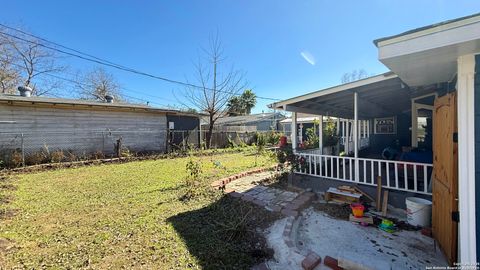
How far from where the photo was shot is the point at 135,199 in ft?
16.2

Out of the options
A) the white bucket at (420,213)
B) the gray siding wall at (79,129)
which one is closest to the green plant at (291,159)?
the white bucket at (420,213)

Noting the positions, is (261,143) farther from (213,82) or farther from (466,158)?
(466,158)

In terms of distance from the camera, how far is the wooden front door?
8.02ft

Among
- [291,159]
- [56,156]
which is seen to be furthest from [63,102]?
[291,159]

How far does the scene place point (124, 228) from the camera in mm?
3480

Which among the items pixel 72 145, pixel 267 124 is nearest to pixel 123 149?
pixel 72 145

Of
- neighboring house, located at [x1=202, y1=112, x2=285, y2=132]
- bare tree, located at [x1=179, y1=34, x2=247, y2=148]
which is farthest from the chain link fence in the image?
neighboring house, located at [x1=202, y1=112, x2=285, y2=132]

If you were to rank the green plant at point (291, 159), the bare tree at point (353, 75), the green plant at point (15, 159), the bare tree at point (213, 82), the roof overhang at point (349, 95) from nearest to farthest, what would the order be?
1. the roof overhang at point (349, 95)
2. the green plant at point (291, 159)
3. the green plant at point (15, 159)
4. the bare tree at point (213, 82)
5. the bare tree at point (353, 75)

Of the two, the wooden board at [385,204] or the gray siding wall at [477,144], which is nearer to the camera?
the gray siding wall at [477,144]

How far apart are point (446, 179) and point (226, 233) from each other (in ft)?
9.83

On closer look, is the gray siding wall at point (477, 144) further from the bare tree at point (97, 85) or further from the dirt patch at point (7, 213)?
the bare tree at point (97, 85)

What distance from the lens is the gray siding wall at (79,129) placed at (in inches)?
371

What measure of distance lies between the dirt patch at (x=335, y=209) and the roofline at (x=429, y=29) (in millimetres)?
3144

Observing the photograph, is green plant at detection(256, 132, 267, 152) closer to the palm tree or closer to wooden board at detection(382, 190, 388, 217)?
wooden board at detection(382, 190, 388, 217)
